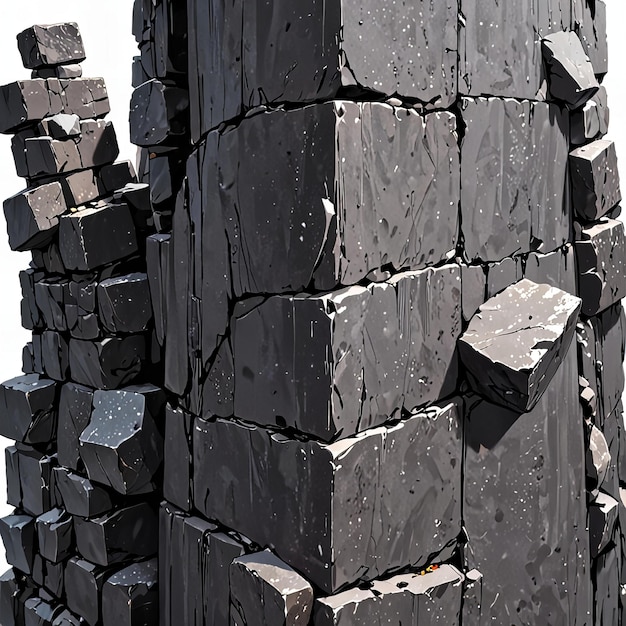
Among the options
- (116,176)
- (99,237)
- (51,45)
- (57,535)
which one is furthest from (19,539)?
(51,45)

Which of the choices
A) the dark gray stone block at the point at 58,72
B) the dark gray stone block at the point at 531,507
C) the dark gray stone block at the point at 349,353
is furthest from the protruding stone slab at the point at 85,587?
the dark gray stone block at the point at 58,72

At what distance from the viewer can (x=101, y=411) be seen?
2.83m

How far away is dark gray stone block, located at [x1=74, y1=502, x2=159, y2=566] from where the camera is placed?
2832 mm

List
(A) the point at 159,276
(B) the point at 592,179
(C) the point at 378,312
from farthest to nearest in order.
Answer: (B) the point at 592,179 < (A) the point at 159,276 < (C) the point at 378,312

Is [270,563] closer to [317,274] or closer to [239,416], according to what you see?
[239,416]

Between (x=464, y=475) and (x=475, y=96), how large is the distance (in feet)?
3.60

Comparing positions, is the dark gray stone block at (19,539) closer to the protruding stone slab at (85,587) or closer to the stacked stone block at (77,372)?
the stacked stone block at (77,372)

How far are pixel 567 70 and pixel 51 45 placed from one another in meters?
1.93

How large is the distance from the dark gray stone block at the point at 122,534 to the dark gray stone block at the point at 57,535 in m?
0.15

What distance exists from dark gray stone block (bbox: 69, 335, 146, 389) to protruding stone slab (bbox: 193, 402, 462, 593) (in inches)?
22.4

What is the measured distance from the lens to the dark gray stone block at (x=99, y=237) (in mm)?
2921

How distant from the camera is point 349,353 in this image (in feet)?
6.57

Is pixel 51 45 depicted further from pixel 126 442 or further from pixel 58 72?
pixel 126 442

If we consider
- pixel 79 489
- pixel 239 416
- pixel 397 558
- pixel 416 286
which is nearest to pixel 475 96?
pixel 416 286
